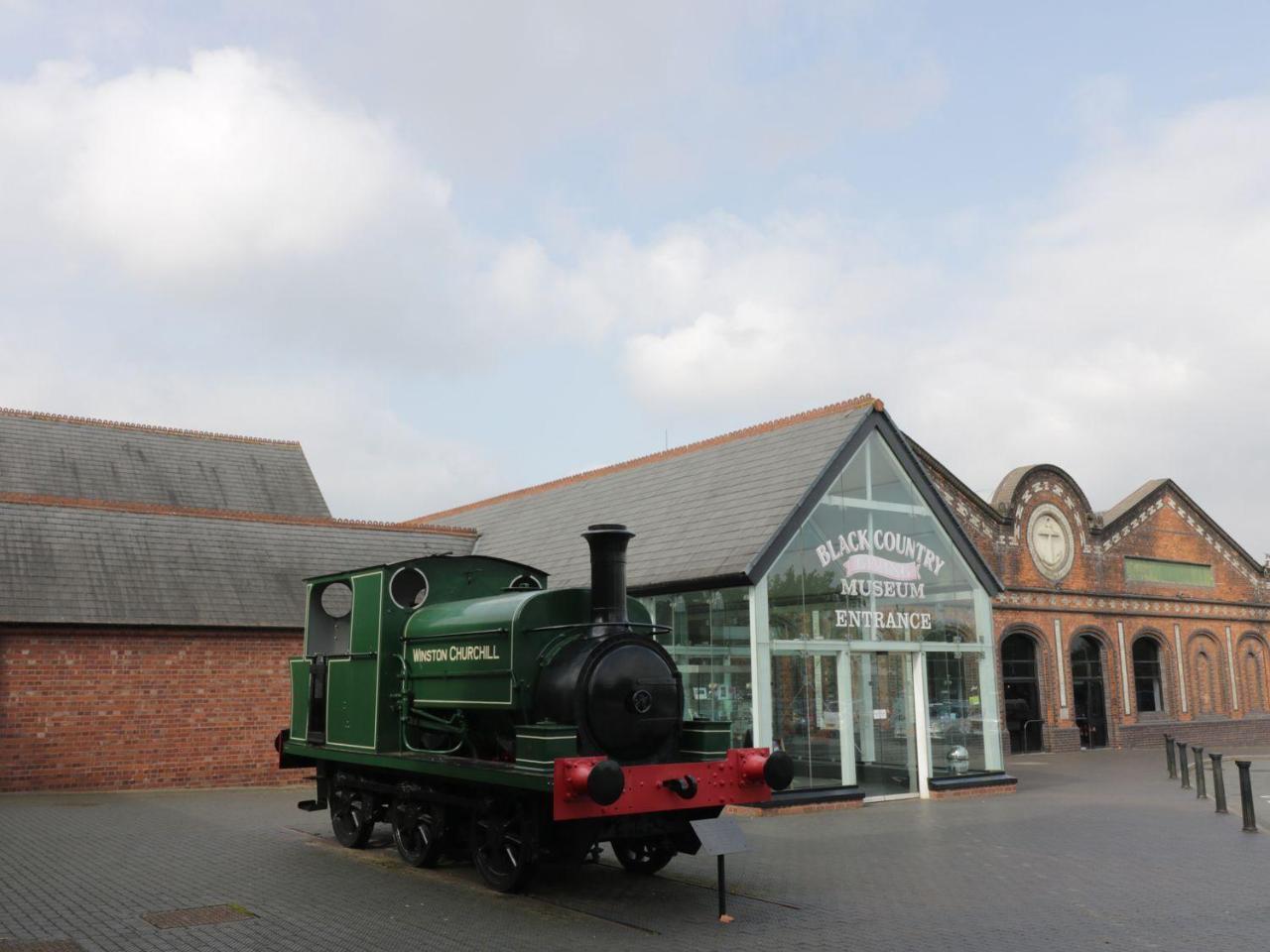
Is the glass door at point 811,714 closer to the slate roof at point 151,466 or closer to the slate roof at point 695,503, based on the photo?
the slate roof at point 695,503

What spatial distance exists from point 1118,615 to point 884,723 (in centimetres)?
1549

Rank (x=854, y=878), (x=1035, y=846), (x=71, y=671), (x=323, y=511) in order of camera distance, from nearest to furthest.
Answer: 1. (x=854, y=878)
2. (x=1035, y=846)
3. (x=71, y=671)
4. (x=323, y=511)

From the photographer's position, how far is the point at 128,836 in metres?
12.1

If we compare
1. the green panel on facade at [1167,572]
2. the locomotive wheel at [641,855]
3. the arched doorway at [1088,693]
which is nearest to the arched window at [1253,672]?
the green panel on facade at [1167,572]

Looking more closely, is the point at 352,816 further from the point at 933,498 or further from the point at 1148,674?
the point at 1148,674

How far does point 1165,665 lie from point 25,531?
26936mm

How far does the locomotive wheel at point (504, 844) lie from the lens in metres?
8.84

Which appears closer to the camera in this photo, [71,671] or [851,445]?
[851,445]

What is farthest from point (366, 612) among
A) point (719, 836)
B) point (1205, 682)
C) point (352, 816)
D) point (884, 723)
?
point (1205, 682)

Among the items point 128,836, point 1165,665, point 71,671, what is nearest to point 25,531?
point 71,671

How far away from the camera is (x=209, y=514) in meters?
20.5

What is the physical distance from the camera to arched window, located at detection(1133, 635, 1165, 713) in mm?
28844

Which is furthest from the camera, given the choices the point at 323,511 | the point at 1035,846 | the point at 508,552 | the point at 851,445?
the point at 323,511

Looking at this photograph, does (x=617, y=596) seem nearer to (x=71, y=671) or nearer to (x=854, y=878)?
(x=854, y=878)
